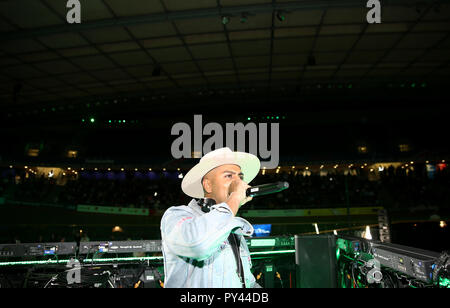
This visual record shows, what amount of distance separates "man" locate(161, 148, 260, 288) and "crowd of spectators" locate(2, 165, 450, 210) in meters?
13.3

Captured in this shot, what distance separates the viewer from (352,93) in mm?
10805

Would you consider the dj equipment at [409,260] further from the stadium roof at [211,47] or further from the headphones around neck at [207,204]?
the stadium roof at [211,47]

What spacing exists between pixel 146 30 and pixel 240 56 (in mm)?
2530

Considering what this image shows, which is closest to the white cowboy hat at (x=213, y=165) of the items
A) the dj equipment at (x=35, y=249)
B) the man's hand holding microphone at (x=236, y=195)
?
the man's hand holding microphone at (x=236, y=195)

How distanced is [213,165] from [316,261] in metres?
2.62

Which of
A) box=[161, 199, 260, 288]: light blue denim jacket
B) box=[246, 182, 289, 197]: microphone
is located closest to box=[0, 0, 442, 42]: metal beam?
box=[246, 182, 289, 197]: microphone

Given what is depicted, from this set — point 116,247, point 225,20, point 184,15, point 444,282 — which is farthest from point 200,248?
point 184,15

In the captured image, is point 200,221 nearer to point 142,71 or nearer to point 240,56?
point 240,56

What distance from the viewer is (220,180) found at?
166 cm

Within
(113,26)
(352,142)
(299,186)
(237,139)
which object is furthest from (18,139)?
(352,142)

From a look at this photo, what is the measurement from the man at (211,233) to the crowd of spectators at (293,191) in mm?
13260

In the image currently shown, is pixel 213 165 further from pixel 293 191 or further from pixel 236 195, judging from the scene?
pixel 293 191

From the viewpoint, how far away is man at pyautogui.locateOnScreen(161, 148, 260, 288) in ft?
4.13

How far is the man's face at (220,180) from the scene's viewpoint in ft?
5.36
